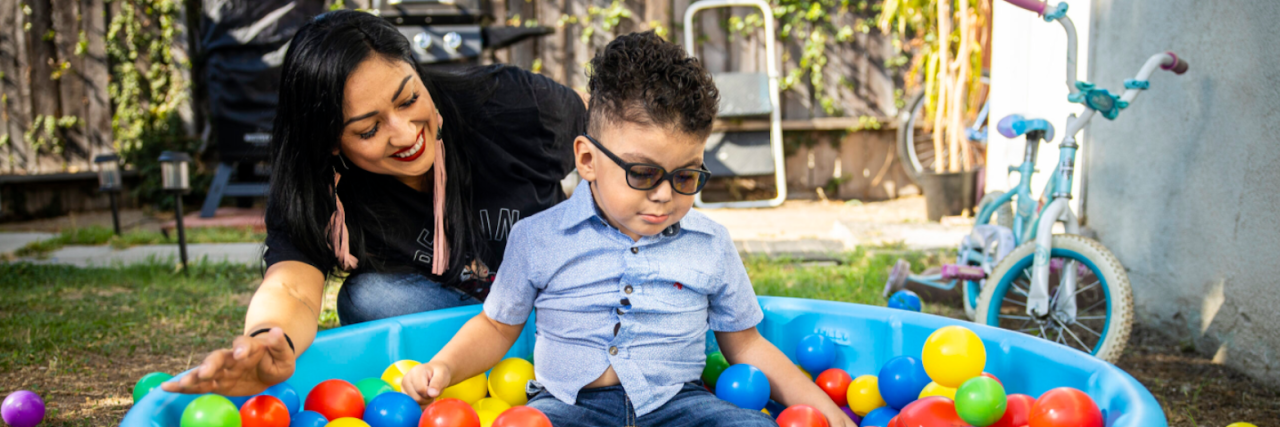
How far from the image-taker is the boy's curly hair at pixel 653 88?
133 centimetres

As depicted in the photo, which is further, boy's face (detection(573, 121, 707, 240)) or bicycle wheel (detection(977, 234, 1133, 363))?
bicycle wheel (detection(977, 234, 1133, 363))

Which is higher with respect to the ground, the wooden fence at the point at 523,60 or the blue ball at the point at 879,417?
the wooden fence at the point at 523,60

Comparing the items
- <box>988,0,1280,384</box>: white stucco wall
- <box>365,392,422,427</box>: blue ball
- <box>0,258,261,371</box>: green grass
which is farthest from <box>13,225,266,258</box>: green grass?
<box>988,0,1280,384</box>: white stucco wall

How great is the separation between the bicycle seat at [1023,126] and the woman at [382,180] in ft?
4.54

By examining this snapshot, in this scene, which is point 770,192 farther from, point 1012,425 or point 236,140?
point 1012,425

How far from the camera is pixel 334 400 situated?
5.07 ft

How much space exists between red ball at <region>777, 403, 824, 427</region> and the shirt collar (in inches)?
15.0

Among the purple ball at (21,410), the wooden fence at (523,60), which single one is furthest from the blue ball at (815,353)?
the wooden fence at (523,60)

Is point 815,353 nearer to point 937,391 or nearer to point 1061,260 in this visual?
point 937,391

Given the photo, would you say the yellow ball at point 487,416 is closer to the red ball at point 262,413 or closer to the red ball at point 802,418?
the red ball at point 262,413

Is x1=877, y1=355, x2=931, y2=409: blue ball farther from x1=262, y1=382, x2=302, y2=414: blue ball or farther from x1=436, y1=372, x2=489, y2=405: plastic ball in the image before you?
x1=262, y1=382, x2=302, y2=414: blue ball

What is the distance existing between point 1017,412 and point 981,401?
168mm

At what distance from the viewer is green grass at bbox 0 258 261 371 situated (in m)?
2.28

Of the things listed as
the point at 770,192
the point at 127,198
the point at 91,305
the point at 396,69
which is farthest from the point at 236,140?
the point at 396,69
